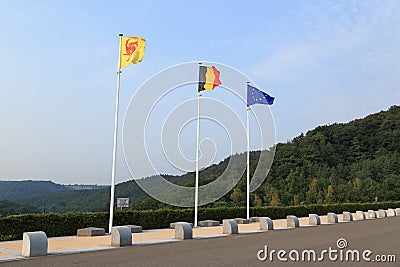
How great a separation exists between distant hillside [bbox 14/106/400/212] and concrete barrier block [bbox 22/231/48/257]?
47.7 ft

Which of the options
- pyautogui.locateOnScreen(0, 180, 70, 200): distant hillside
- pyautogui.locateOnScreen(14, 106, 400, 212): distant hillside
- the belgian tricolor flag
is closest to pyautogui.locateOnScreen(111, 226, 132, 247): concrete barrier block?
the belgian tricolor flag

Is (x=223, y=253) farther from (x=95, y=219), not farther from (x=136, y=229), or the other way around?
(x=95, y=219)

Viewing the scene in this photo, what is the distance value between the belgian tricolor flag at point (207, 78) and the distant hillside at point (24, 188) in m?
32.2

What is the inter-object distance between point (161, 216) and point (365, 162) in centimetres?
3999

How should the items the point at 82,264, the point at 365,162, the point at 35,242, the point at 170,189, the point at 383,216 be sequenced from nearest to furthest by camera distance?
1. the point at 82,264
2. the point at 35,242
3. the point at 170,189
4. the point at 383,216
5. the point at 365,162

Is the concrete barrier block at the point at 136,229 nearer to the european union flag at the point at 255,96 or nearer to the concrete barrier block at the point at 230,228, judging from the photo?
the concrete barrier block at the point at 230,228

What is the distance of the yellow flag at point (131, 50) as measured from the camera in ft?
48.6

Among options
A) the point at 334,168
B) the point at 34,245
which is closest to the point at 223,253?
the point at 34,245

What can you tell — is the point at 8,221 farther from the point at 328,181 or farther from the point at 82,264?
the point at 328,181

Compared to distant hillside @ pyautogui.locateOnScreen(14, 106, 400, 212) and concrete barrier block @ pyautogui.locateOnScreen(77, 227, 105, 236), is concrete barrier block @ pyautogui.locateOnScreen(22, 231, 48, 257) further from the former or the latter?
distant hillside @ pyautogui.locateOnScreen(14, 106, 400, 212)

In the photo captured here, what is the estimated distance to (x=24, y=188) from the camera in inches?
1864

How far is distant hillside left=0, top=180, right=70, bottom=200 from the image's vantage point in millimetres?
46188

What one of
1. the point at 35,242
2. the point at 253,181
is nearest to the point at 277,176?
the point at 253,181

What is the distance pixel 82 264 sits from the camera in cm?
816
